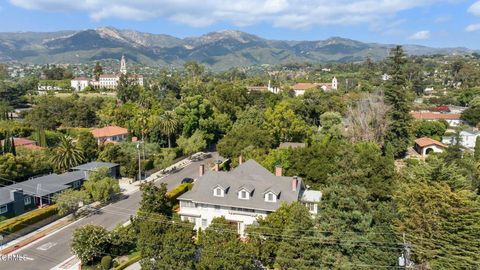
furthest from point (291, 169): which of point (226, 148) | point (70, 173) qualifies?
point (70, 173)

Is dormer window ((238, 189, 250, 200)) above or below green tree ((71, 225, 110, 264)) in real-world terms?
above

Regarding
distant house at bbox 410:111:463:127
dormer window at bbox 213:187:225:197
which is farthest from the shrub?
distant house at bbox 410:111:463:127

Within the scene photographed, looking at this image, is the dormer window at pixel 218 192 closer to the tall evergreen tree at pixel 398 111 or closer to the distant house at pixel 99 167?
the distant house at pixel 99 167

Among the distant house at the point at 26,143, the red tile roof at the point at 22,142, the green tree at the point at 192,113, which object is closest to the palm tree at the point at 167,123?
the green tree at the point at 192,113

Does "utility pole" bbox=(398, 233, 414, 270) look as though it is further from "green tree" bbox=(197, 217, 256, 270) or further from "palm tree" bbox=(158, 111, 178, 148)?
"palm tree" bbox=(158, 111, 178, 148)

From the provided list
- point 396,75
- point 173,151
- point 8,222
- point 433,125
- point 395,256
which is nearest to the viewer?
point 395,256

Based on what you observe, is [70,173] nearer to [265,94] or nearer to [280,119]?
[280,119]

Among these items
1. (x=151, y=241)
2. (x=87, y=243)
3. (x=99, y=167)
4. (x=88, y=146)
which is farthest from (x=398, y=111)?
(x=87, y=243)
